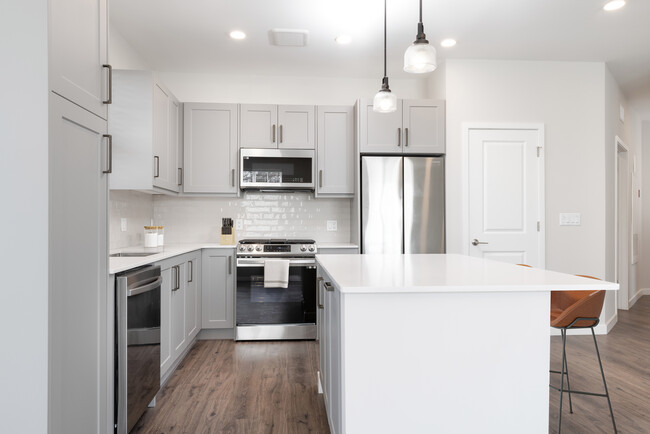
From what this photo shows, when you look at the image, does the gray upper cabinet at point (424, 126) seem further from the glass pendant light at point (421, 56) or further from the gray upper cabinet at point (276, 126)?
the glass pendant light at point (421, 56)

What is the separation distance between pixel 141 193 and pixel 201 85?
1.33m

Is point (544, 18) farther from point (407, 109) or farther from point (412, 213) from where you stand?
point (412, 213)

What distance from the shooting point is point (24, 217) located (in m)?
1.30

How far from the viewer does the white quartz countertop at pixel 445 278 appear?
1.45m

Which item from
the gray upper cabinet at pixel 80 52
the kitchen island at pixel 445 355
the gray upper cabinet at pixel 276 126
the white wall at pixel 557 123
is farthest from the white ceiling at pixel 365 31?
the kitchen island at pixel 445 355

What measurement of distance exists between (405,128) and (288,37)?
1359mm

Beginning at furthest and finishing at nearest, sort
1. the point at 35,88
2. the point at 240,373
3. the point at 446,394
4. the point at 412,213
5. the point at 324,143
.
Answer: the point at 324,143 → the point at 412,213 → the point at 240,373 → the point at 446,394 → the point at 35,88

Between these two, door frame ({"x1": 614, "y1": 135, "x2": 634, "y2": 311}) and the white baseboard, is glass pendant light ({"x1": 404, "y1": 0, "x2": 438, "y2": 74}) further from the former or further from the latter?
door frame ({"x1": 614, "y1": 135, "x2": 634, "y2": 311})

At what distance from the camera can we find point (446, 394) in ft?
4.92

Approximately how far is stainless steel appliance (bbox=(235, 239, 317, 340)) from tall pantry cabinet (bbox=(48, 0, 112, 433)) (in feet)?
6.34

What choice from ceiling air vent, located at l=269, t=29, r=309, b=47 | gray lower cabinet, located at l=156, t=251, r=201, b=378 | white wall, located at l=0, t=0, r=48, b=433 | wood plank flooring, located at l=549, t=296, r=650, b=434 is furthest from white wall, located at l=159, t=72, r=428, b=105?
white wall, located at l=0, t=0, r=48, b=433

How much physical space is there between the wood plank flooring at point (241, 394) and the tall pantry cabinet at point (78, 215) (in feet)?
1.82

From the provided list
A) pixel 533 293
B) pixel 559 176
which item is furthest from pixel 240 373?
pixel 559 176

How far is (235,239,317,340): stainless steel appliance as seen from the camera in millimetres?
3740
